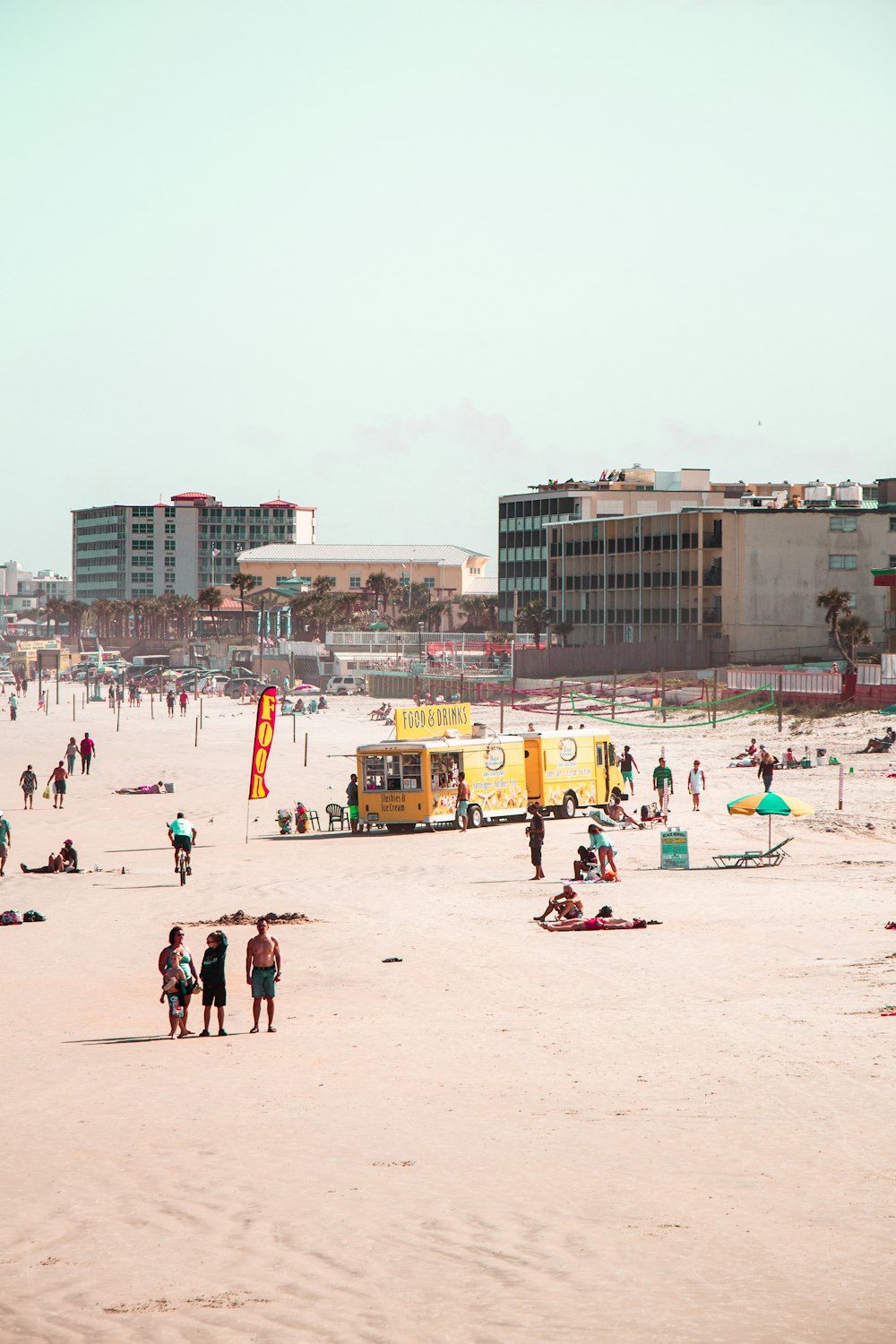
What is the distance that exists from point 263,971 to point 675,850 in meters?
12.8

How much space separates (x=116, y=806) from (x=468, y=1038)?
2803cm

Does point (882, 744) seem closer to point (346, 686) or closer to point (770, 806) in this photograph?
point (770, 806)

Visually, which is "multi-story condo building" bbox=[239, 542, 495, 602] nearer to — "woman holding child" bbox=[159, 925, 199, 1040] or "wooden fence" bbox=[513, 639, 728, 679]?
"wooden fence" bbox=[513, 639, 728, 679]

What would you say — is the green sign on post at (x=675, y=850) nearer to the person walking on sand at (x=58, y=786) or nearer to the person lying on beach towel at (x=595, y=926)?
the person lying on beach towel at (x=595, y=926)

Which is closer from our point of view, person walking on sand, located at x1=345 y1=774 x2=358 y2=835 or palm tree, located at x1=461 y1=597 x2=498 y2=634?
person walking on sand, located at x1=345 y1=774 x2=358 y2=835

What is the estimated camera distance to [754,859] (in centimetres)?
2759

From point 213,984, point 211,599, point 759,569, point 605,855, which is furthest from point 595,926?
point 211,599

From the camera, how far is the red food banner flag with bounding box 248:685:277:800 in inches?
1215

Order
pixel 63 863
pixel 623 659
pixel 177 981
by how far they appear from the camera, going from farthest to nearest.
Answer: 1. pixel 623 659
2. pixel 63 863
3. pixel 177 981

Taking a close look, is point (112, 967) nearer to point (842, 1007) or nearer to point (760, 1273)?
point (842, 1007)

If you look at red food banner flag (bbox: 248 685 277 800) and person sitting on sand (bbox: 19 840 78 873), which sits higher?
red food banner flag (bbox: 248 685 277 800)

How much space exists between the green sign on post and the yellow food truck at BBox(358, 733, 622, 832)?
24.1 feet

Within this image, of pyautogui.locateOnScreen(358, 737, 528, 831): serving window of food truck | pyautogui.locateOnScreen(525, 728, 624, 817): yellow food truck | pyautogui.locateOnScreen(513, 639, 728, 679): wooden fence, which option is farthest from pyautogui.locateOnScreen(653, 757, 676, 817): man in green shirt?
pyautogui.locateOnScreen(513, 639, 728, 679): wooden fence

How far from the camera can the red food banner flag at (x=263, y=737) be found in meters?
30.9
